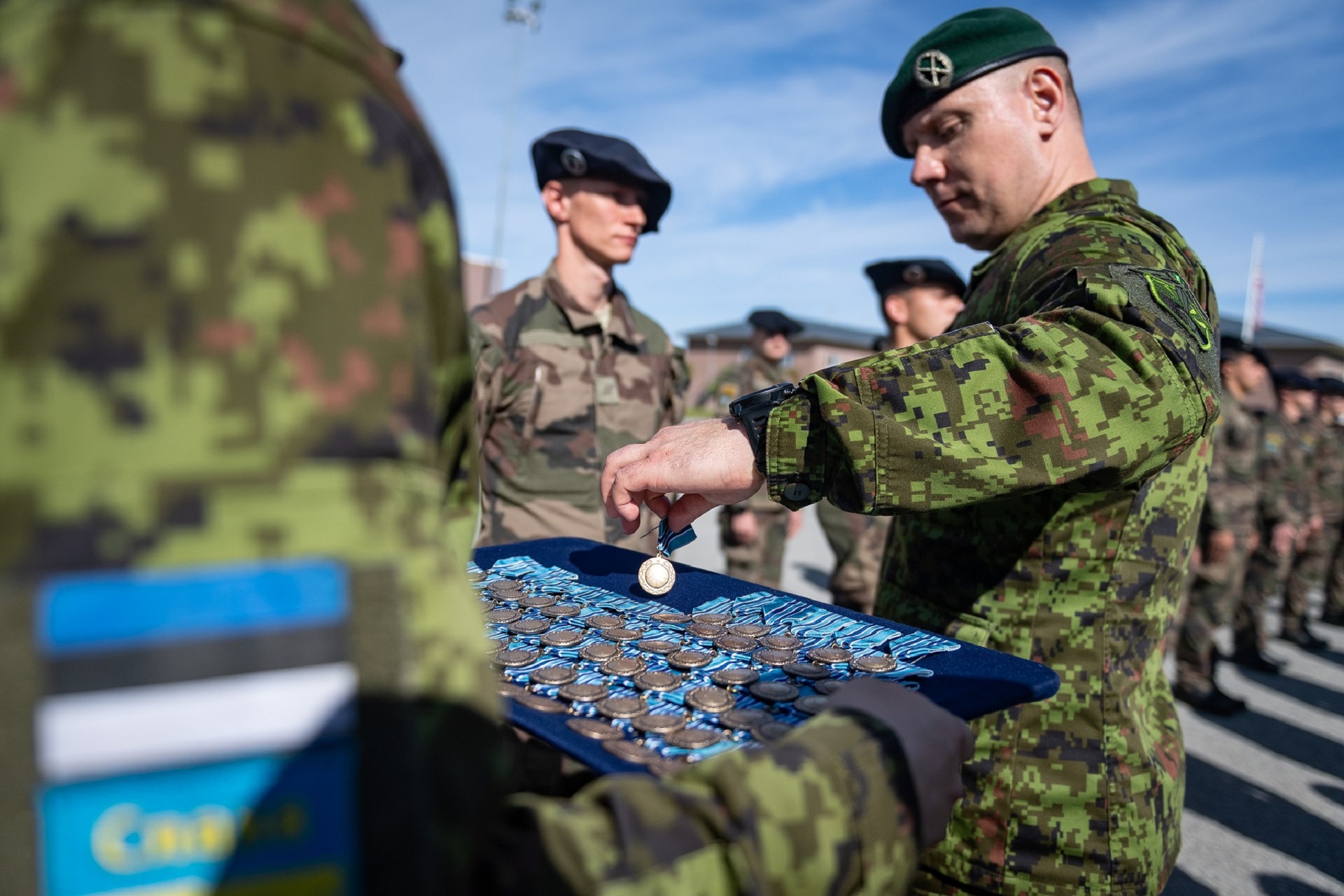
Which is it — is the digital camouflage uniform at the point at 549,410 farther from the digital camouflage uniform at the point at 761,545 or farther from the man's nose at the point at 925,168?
the digital camouflage uniform at the point at 761,545

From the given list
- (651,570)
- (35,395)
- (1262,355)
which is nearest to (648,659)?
(651,570)

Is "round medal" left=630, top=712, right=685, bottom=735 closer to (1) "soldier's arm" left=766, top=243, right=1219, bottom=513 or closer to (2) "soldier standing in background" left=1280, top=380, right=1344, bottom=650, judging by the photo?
(1) "soldier's arm" left=766, top=243, right=1219, bottom=513

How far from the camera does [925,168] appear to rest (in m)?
2.04

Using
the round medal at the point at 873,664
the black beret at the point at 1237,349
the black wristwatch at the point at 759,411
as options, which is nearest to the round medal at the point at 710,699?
the round medal at the point at 873,664

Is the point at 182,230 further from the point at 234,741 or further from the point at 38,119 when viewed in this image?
the point at 234,741

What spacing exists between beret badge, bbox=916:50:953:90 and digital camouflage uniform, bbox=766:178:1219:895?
15.1 inches

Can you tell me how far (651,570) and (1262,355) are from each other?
868cm

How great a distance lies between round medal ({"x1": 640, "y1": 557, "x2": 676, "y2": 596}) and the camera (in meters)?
1.68

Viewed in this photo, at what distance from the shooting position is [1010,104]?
1.90 m

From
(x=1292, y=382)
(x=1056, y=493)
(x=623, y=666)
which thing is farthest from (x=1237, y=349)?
(x=623, y=666)

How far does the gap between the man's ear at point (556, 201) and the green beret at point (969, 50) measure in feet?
7.24

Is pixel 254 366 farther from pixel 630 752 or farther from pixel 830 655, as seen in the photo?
pixel 830 655

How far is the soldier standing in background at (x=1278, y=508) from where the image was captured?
741cm

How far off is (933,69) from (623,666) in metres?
1.54
